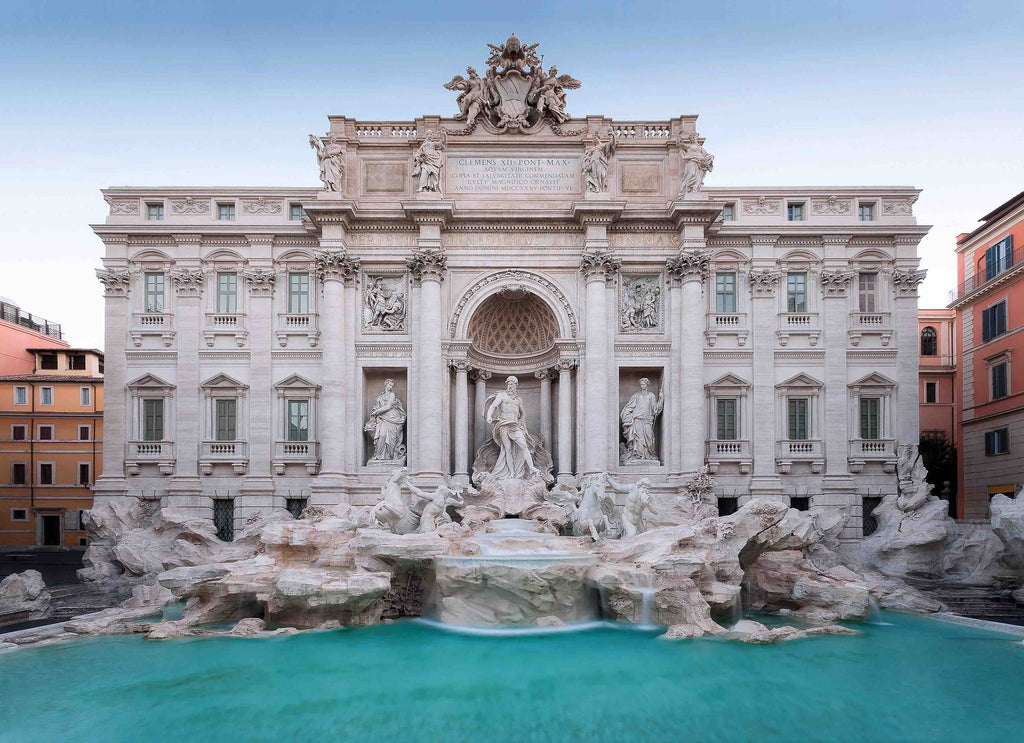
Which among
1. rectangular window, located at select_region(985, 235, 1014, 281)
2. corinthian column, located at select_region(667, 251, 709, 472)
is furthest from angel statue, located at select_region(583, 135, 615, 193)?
rectangular window, located at select_region(985, 235, 1014, 281)

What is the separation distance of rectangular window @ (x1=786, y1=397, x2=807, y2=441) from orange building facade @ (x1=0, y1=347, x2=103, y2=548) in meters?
33.4

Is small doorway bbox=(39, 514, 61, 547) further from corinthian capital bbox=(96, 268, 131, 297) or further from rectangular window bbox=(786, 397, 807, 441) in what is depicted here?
rectangular window bbox=(786, 397, 807, 441)

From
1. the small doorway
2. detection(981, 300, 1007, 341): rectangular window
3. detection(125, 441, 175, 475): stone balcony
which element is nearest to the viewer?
detection(125, 441, 175, 475): stone balcony

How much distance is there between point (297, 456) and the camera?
22.3 meters

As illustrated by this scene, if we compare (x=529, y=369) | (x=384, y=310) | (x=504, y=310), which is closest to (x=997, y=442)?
(x=529, y=369)

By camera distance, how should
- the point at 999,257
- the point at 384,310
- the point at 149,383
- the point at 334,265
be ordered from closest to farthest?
the point at 334,265 < the point at 384,310 < the point at 149,383 < the point at 999,257

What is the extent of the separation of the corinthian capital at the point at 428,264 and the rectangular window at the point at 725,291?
953 cm

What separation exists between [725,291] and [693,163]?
4517 millimetres

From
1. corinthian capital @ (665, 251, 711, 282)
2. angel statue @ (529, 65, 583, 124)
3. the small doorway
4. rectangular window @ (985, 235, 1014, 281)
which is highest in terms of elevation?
angel statue @ (529, 65, 583, 124)

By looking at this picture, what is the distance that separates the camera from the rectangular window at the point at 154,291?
2308 centimetres

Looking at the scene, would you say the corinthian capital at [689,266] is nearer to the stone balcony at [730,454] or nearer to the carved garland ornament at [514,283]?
the carved garland ornament at [514,283]

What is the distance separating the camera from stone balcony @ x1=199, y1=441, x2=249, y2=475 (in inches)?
877

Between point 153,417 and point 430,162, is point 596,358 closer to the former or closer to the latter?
point 430,162

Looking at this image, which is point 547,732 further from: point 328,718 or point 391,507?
point 391,507
